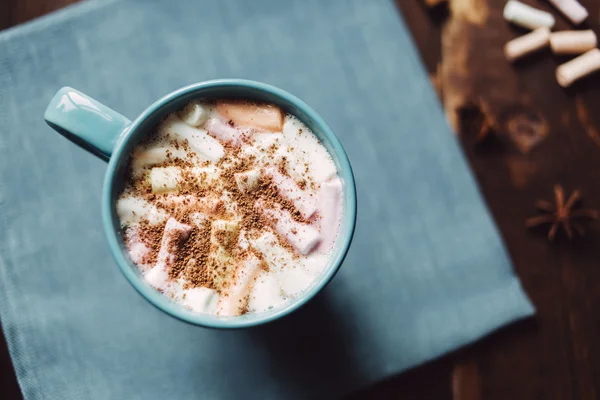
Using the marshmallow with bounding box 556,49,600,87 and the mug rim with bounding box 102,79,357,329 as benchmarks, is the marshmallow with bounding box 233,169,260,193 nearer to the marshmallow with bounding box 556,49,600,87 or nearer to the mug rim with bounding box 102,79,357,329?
the mug rim with bounding box 102,79,357,329

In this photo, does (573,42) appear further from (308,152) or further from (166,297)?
(166,297)

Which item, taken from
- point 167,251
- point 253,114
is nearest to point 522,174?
point 253,114

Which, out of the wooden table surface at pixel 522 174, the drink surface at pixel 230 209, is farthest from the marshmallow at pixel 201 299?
the wooden table surface at pixel 522 174

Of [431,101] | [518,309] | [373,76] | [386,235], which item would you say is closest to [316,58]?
→ [373,76]

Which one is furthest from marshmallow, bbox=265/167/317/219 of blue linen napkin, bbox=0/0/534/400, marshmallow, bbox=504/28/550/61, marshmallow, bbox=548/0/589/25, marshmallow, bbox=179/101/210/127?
marshmallow, bbox=548/0/589/25

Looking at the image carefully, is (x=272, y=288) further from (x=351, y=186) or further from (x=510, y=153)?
(x=510, y=153)

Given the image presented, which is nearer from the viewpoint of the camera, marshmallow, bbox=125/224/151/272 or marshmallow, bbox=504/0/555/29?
marshmallow, bbox=125/224/151/272
